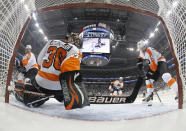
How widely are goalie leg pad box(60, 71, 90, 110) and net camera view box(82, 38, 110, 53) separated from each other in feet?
17.0

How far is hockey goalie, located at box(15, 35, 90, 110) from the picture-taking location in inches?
34.3

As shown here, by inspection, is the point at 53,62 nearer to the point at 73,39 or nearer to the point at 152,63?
the point at 73,39

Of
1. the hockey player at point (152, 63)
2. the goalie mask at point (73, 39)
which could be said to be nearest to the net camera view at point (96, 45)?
the hockey player at point (152, 63)

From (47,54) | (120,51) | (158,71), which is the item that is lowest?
(158,71)

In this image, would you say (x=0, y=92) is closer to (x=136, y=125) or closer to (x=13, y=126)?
(x=13, y=126)

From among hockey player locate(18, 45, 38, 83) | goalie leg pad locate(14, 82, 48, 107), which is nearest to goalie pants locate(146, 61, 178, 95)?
goalie leg pad locate(14, 82, 48, 107)

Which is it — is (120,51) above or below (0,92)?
above

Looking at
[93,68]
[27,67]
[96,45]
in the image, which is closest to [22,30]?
[27,67]

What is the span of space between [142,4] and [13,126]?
191cm

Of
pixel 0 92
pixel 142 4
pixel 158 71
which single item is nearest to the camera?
pixel 0 92

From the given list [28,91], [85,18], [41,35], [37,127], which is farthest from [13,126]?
[41,35]

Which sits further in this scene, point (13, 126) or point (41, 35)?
point (41, 35)

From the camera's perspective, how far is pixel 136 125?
600 millimetres

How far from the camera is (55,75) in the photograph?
1.09 metres
